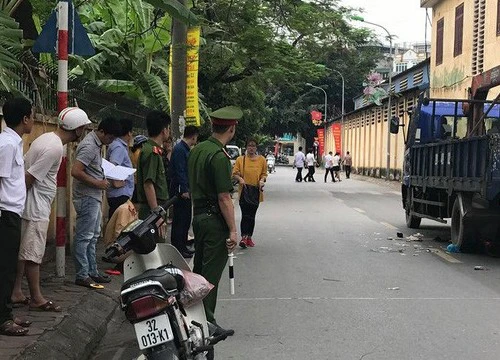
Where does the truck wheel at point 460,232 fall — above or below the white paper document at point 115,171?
below

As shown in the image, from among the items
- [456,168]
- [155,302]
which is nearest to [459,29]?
[456,168]

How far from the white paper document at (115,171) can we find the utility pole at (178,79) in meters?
4.92

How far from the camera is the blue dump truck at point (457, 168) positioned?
10.1 meters

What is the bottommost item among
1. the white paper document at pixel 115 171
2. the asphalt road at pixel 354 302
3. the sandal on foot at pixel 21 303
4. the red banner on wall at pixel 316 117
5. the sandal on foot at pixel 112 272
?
the asphalt road at pixel 354 302

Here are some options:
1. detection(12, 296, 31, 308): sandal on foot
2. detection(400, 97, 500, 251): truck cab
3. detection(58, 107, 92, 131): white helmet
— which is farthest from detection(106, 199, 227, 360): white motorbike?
detection(400, 97, 500, 251): truck cab

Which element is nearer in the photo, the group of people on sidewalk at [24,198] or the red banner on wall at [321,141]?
the group of people on sidewalk at [24,198]

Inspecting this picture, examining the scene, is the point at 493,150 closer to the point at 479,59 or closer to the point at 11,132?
the point at 11,132

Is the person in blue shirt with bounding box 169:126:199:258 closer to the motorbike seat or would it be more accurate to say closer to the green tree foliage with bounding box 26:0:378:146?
the green tree foliage with bounding box 26:0:378:146

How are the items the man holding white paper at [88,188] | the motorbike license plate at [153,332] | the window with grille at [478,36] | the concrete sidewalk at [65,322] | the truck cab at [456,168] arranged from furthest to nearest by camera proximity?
the window with grille at [478,36] → the truck cab at [456,168] → the man holding white paper at [88,188] → the concrete sidewalk at [65,322] → the motorbike license plate at [153,332]

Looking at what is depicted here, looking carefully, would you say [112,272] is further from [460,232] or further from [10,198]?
[460,232]

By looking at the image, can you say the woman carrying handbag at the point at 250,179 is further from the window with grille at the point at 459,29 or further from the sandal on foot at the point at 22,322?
the window with grille at the point at 459,29

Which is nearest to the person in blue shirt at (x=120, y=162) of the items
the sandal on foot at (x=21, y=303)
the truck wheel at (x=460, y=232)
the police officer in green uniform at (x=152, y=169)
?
the police officer in green uniform at (x=152, y=169)

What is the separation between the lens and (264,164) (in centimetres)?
1144

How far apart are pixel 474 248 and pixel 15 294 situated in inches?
291
